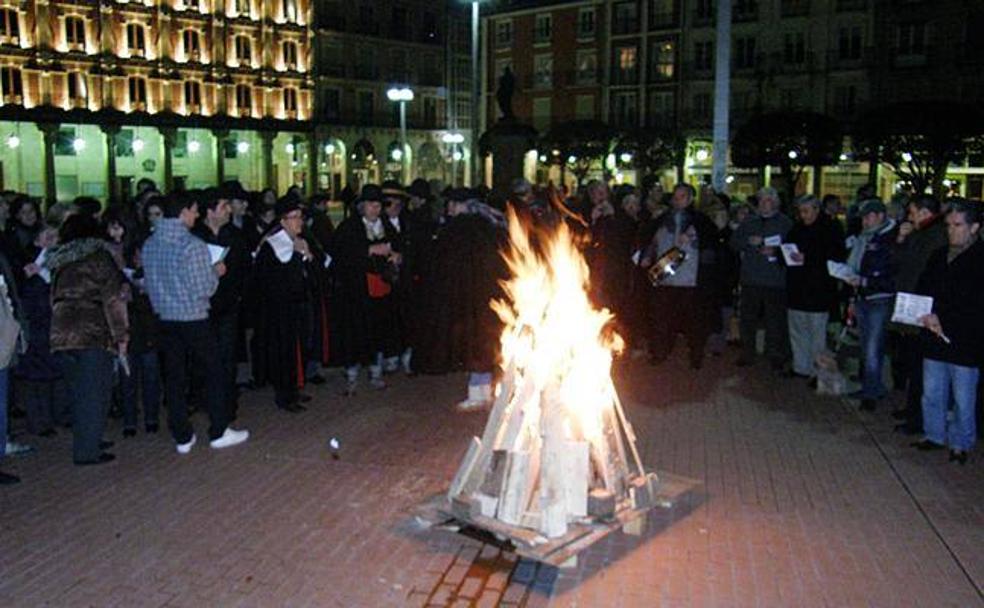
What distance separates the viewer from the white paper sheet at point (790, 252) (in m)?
9.96

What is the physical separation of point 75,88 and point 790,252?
2220 inches

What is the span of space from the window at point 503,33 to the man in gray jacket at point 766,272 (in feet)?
193

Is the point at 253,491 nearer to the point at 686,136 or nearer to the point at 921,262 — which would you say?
the point at 921,262

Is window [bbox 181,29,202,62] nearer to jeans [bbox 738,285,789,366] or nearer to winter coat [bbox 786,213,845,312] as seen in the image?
jeans [bbox 738,285,789,366]

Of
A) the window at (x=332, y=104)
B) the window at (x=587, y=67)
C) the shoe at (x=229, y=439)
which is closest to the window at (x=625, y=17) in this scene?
the window at (x=587, y=67)

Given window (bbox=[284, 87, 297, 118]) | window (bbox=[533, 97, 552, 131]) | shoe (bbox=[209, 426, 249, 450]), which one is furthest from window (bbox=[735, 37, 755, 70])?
shoe (bbox=[209, 426, 249, 450])

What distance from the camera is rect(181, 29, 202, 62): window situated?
62250mm

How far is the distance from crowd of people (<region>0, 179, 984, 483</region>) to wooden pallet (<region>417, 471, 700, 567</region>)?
8.49 feet

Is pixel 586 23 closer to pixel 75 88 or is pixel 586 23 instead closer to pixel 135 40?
pixel 135 40

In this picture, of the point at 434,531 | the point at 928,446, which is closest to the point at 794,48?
the point at 928,446

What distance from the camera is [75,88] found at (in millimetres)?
56750

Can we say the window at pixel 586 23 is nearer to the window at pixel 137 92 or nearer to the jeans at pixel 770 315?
the window at pixel 137 92

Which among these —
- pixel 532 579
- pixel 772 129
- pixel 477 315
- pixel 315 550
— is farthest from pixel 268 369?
pixel 772 129

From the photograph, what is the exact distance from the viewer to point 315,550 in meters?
5.69
